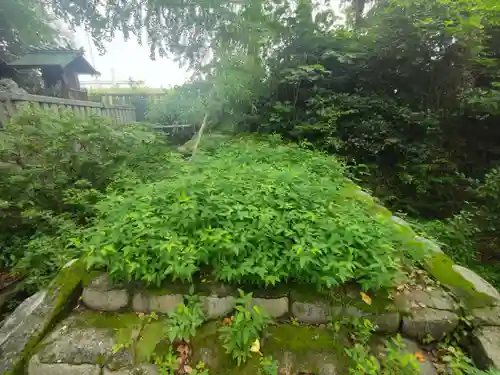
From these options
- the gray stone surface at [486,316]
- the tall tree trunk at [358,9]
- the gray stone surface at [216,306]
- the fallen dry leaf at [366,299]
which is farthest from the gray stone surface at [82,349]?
the tall tree trunk at [358,9]

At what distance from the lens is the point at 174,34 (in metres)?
4.98

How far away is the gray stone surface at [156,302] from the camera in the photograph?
1.81 metres

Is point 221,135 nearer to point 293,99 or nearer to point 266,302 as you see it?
point 293,99

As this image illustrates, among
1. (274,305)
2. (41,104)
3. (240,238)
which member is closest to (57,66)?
(41,104)

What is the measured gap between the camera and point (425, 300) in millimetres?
1938

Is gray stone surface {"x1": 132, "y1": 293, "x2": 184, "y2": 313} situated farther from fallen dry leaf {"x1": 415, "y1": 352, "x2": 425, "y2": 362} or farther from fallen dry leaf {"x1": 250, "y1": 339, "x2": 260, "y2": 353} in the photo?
fallen dry leaf {"x1": 415, "y1": 352, "x2": 425, "y2": 362}

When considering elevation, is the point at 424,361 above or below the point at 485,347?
below

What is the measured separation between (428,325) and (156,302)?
1.78 metres

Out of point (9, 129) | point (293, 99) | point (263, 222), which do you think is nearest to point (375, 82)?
point (293, 99)

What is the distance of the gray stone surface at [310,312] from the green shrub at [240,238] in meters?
0.16

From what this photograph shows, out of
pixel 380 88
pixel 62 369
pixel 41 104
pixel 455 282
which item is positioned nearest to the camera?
pixel 62 369

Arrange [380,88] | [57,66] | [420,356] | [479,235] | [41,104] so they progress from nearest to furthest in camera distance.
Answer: [420,356]
[479,235]
[41,104]
[380,88]
[57,66]

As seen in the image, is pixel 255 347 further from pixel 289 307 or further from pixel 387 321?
pixel 387 321

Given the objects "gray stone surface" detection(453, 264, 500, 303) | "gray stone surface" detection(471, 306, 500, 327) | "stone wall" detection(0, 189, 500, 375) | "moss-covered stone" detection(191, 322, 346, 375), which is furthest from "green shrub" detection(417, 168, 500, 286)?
"moss-covered stone" detection(191, 322, 346, 375)
